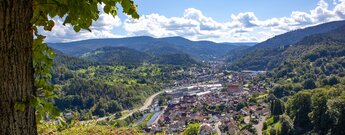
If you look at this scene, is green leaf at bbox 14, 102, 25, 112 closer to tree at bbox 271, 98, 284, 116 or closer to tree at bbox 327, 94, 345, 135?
tree at bbox 327, 94, 345, 135

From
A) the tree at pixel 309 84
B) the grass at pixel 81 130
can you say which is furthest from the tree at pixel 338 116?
the tree at pixel 309 84

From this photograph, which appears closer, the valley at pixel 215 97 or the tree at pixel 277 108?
the valley at pixel 215 97

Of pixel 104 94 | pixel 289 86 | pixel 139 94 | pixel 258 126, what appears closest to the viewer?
pixel 258 126

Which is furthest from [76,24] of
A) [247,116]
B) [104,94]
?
[104,94]

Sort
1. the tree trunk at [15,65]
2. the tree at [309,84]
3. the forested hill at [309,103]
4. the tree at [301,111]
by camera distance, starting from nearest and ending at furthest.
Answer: the tree trunk at [15,65], the forested hill at [309,103], the tree at [301,111], the tree at [309,84]

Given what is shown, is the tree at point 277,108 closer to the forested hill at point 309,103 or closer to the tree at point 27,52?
the forested hill at point 309,103

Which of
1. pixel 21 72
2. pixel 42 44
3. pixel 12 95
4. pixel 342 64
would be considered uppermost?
pixel 42 44

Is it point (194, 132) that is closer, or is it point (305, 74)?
point (194, 132)

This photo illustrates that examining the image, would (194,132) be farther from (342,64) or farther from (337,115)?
(342,64)

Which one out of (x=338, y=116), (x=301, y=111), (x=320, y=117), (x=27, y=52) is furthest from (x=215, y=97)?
(x=27, y=52)
